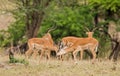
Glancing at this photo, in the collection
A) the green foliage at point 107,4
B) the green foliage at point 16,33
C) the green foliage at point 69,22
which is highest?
the green foliage at point 107,4

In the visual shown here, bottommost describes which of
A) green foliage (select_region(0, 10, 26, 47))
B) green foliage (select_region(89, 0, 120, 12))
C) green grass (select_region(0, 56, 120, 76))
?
green foliage (select_region(0, 10, 26, 47))

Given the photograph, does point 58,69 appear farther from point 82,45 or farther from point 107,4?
point 107,4

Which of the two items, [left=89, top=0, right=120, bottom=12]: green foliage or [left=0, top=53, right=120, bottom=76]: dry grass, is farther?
[left=89, top=0, right=120, bottom=12]: green foliage

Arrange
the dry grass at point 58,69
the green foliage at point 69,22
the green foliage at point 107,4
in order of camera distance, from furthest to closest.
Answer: the green foliage at point 69,22 → the green foliage at point 107,4 → the dry grass at point 58,69

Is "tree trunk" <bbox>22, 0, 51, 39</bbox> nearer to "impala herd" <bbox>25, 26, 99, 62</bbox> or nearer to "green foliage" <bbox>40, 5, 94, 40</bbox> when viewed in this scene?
"green foliage" <bbox>40, 5, 94, 40</bbox>

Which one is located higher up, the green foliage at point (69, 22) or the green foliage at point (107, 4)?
the green foliage at point (107, 4)

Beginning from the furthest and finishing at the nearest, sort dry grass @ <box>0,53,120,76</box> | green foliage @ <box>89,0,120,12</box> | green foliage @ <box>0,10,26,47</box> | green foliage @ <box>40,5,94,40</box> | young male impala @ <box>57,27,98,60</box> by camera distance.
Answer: green foliage @ <box>0,10,26,47</box>, green foliage @ <box>40,5,94,40</box>, green foliage @ <box>89,0,120,12</box>, young male impala @ <box>57,27,98,60</box>, dry grass @ <box>0,53,120,76</box>

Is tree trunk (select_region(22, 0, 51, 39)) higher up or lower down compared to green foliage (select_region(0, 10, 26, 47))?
higher up

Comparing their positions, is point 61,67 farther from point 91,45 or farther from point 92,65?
point 91,45

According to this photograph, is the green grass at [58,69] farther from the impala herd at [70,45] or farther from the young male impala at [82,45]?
the young male impala at [82,45]

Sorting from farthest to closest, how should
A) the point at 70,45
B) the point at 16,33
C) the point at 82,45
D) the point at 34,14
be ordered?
1. the point at 16,33
2. the point at 34,14
3. the point at 70,45
4. the point at 82,45

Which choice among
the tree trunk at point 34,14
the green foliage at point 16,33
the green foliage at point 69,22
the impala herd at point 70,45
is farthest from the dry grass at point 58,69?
the green foliage at point 16,33

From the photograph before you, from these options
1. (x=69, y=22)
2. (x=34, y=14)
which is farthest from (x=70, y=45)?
(x=69, y=22)

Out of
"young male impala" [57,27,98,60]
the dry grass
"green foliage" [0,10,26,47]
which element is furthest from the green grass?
"green foliage" [0,10,26,47]
